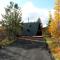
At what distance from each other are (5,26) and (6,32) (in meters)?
1.49

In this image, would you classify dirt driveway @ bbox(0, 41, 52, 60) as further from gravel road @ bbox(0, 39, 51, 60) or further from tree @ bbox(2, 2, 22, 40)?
tree @ bbox(2, 2, 22, 40)

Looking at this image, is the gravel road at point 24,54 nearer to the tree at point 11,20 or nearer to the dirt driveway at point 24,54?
the dirt driveway at point 24,54

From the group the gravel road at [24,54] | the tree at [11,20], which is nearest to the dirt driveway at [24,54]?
the gravel road at [24,54]

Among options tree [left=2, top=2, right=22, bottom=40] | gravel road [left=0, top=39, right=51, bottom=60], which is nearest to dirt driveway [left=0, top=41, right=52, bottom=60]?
gravel road [left=0, top=39, right=51, bottom=60]

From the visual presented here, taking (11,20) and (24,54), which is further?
(11,20)

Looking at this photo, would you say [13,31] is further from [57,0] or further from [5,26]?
[57,0]

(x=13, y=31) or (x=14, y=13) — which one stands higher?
(x=14, y=13)

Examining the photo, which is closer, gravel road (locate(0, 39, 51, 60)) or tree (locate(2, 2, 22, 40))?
gravel road (locate(0, 39, 51, 60))

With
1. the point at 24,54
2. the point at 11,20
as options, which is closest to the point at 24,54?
the point at 24,54

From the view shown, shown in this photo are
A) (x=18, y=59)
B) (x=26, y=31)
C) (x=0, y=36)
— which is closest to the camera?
(x=18, y=59)

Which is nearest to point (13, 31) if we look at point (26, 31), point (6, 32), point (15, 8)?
point (6, 32)

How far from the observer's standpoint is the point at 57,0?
20078 millimetres

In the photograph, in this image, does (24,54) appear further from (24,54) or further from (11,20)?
(11,20)

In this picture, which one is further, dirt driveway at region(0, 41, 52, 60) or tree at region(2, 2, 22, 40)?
tree at region(2, 2, 22, 40)
